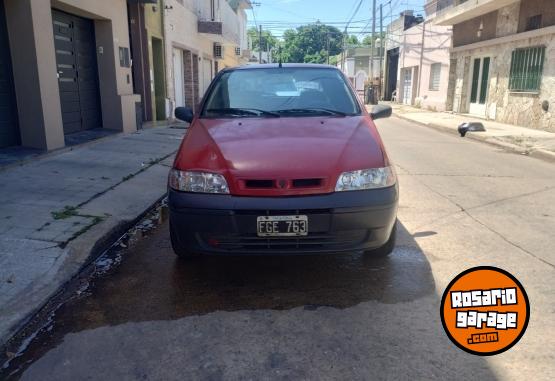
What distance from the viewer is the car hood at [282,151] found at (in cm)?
327

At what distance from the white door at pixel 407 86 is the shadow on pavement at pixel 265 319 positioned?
93.4ft

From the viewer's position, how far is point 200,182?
3377mm

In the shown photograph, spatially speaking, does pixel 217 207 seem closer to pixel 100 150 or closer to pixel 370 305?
pixel 370 305

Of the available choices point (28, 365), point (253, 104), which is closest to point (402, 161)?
point (253, 104)

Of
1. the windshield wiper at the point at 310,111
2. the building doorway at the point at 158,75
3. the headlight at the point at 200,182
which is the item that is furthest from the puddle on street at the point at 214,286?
the building doorway at the point at 158,75

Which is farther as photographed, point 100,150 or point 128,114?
point 128,114

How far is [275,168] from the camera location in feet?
10.7

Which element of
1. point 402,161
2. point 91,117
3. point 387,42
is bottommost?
point 402,161

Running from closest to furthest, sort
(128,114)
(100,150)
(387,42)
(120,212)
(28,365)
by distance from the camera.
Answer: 1. (28,365)
2. (120,212)
3. (100,150)
4. (128,114)
5. (387,42)

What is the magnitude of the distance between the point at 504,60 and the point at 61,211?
55.6 ft

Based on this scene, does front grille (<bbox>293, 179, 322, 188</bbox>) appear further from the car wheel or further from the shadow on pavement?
the car wheel

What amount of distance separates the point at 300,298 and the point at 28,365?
1720mm

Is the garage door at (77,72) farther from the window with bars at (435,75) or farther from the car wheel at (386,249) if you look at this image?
the window with bars at (435,75)

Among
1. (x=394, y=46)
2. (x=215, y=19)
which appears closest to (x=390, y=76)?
(x=394, y=46)
